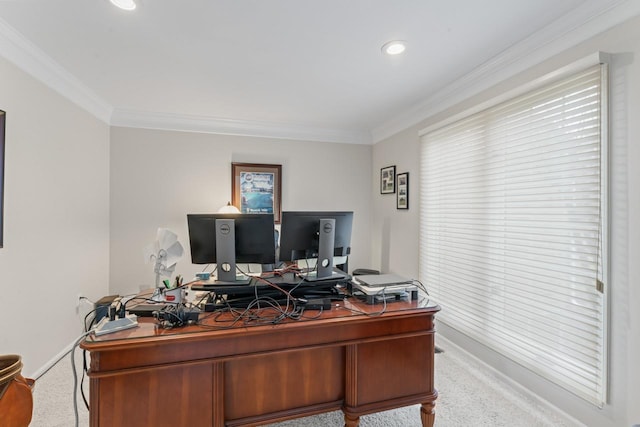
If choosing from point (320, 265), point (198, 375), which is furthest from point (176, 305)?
point (320, 265)

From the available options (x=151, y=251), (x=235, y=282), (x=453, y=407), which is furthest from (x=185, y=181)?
(x=453, y=407)

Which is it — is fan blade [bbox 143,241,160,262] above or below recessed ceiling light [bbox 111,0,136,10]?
below

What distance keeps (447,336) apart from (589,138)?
6.96 feet

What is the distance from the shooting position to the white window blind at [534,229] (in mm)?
1696

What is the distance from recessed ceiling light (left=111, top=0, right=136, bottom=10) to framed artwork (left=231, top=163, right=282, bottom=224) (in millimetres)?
2337

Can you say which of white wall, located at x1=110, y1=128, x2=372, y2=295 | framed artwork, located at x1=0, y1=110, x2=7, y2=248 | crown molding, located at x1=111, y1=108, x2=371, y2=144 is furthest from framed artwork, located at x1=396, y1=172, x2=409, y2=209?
framed artwork, located at x1=0, y1=110, x2=7, y2=248

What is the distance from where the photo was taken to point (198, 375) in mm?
1387

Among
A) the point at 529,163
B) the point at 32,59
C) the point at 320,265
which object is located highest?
the point at 32,59

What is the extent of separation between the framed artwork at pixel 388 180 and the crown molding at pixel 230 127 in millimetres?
717

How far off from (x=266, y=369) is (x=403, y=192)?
2.73m

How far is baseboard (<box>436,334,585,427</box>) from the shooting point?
181cm

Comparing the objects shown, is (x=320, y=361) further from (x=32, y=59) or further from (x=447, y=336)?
(x=32, y=59)

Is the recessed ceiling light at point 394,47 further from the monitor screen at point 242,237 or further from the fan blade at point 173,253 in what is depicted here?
the fan blade at point 173,253

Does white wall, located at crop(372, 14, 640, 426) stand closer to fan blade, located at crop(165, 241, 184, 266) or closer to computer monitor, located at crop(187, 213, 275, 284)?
computer monitor, located at crop(187, 213, 275, 284)
